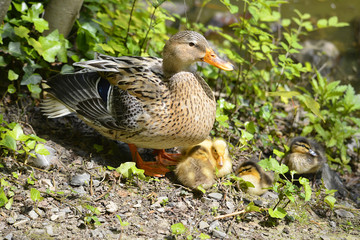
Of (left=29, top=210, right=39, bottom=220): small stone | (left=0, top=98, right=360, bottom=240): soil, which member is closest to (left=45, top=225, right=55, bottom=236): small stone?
(left=0, top=98, right=360, bottom=240): soil

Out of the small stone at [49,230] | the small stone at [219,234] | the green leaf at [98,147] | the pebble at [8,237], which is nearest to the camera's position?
the pebble at [8,237]

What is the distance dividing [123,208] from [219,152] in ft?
3.36

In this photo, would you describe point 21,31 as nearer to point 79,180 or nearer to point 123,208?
point 79,180

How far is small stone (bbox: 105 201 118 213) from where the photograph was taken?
317 centimetres

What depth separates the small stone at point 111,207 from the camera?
317 cm

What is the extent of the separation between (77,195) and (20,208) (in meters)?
0.43

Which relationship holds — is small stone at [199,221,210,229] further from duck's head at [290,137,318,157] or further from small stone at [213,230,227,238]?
duck's head at [290,137,318,157]

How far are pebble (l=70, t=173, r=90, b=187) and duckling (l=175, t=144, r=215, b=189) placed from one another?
2.48 ft

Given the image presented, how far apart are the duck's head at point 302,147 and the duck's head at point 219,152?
778mm

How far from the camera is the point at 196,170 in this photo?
3.58 metres

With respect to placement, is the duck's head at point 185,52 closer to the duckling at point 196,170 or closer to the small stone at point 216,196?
the duckling at point 196,170

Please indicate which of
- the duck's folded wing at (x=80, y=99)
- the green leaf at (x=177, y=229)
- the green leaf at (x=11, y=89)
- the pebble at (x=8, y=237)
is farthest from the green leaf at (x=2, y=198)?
the green leaf at (x=11, y=89)

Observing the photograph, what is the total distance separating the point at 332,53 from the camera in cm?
764

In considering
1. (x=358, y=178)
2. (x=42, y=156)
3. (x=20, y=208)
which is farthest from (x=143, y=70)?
(x=358, y=178)
